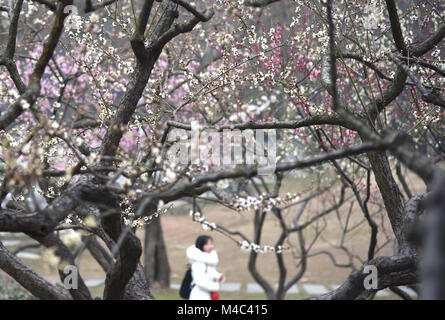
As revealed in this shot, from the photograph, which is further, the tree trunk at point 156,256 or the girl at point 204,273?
the tree trunk at point 156,256

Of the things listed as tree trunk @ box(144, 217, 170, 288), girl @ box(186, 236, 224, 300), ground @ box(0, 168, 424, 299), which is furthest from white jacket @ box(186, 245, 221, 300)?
tree trunk @ box(144, 217, 170, 288)

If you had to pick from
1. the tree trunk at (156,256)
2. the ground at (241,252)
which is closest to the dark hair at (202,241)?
the ground at (241,252)

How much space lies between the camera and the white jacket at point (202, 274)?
246 inches

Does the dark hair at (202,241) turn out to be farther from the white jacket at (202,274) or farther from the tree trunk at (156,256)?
the tree trunk at (156,256)

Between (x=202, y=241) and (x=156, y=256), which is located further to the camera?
(x=156, y=256)

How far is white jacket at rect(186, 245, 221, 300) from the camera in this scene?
6.25 meters

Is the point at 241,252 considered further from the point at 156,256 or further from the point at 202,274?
the point at 202,274

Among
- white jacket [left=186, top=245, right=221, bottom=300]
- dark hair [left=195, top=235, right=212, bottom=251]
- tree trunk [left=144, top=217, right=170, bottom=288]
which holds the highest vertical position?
tree trunk [left=144, top=217, right=170, bottom=288]

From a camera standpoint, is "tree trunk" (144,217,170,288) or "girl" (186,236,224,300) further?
"tree trunk" (144,217,170,288)

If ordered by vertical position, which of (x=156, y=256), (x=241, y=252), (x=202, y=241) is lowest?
(x=202, y=241)

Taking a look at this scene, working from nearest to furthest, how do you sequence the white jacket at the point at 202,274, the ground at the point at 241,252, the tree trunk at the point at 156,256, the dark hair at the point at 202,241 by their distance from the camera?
the white jacket at the point at 202,274 → the dark hair at the point at 202,241 → the tree trunk at the point at 156,256 → the ground at the point at 241,252

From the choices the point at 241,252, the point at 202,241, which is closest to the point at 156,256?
the point at 241,252

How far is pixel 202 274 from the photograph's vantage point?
6.29 m

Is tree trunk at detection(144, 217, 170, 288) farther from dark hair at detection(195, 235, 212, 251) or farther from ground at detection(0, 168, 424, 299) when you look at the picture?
dark hair at detection(195, 235, 212, 251)
